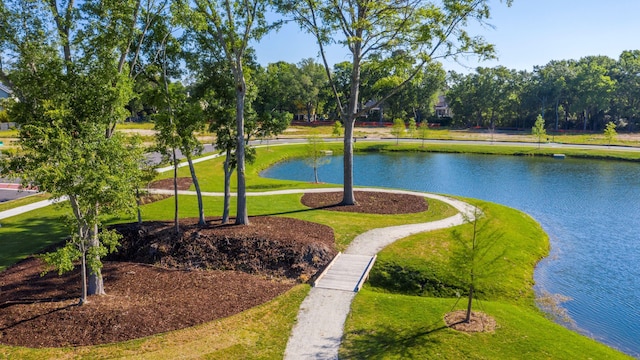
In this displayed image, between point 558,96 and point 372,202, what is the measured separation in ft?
253

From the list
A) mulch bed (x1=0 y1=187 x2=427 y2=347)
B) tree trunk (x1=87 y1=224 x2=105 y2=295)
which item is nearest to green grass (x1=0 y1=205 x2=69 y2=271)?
mulch bed (x1=0 y1=187 x2=427 y2=347)

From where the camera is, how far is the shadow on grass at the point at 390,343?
12.2 metres

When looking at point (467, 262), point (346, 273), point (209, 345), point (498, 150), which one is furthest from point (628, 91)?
point (209, 345)

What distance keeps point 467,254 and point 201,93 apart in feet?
48.7

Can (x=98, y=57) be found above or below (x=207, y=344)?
above

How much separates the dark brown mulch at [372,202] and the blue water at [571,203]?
7372mm

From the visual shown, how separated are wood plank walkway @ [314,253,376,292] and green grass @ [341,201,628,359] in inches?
20.0

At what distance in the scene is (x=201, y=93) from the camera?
71.1 ft

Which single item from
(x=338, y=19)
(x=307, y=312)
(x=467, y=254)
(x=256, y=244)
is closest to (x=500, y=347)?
(x=467, y=254)

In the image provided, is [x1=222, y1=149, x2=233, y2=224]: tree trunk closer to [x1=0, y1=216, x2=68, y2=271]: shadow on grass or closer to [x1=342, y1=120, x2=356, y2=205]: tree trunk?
[x1=0, y1=216, x2=68, y2=271]: shadow on grass

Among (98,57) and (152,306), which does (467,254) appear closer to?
(152,306)

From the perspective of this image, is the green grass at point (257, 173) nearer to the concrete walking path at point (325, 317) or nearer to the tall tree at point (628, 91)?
the concrete walking path at point (325, 317)

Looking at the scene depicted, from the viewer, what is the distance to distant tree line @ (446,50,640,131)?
84.5m

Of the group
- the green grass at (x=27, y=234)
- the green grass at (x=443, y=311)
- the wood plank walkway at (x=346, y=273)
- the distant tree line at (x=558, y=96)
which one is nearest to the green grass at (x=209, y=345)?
the green grass at (x=443, y=311)
